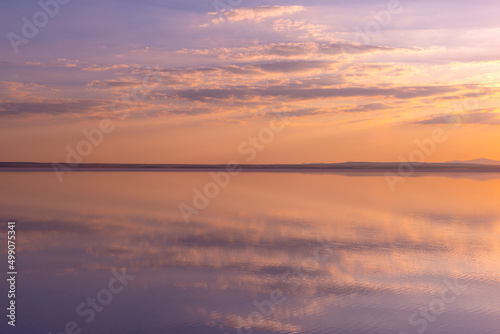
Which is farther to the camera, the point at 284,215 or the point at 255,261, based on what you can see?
the point at 284,215

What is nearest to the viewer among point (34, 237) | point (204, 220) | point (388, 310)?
point (388, 310)

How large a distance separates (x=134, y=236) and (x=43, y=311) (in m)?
4.20

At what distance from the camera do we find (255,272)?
23.3 ft

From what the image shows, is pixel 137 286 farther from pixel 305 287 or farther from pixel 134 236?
pixel 134 236

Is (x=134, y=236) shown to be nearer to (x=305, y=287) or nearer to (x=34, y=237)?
(x=34, y=237)

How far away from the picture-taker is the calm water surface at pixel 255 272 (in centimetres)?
527

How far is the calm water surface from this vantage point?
5.27 m

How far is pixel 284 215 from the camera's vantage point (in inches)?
500

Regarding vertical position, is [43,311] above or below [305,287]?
below

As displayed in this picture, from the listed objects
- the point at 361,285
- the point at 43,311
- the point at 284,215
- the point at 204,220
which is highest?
the point at 284,215

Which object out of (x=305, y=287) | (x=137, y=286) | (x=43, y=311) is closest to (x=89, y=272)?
(x=137, y=286)

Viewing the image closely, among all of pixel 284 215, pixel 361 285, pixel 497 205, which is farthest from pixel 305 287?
pixel 497 205

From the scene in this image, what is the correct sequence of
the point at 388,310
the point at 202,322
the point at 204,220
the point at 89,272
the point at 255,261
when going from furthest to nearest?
the point at 204,220
the point at 255,261
the point at 89,272
the point at 388,310
the point at 202,322

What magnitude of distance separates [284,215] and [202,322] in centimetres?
762
